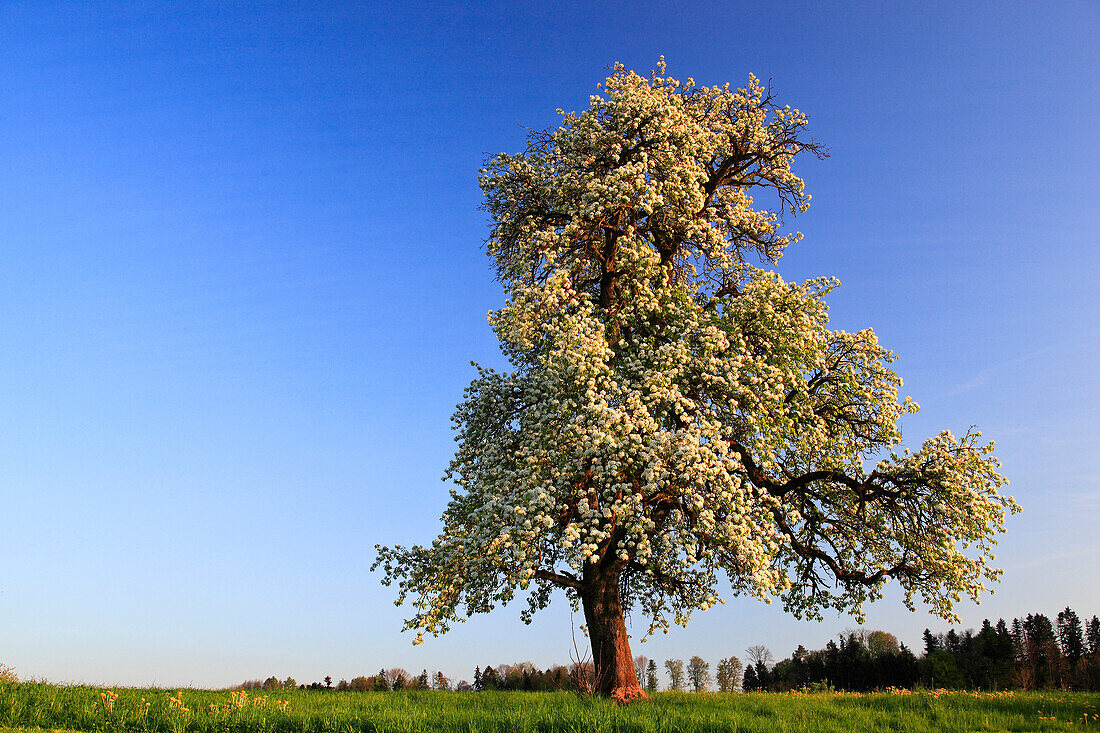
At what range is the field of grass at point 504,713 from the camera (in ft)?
43.2

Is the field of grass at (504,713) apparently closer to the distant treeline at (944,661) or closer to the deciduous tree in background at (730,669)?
the distant treeline at (944,661)

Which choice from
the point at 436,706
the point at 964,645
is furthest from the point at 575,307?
the point at 964,645

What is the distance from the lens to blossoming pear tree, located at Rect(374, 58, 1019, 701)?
17062 millimetres

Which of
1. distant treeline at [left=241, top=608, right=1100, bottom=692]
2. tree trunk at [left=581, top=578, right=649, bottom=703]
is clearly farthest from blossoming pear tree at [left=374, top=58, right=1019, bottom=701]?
distant treeline at [left=241, top=608, right=1100, bottom=692]

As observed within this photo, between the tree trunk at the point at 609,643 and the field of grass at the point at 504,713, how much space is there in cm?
101

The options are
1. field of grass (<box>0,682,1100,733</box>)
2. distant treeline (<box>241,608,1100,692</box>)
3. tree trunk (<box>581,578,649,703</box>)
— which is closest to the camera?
field of grass (<box>0,682,1100,733</box>)

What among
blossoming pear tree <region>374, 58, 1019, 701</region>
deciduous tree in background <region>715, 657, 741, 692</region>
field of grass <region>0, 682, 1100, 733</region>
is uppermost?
blossoming pear tree <region>374, 58, 1019, 701</region>

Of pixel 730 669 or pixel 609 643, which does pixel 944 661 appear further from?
pixel 609 643

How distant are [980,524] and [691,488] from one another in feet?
28.9

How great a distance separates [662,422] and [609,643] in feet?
19.4

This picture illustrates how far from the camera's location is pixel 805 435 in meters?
20.5

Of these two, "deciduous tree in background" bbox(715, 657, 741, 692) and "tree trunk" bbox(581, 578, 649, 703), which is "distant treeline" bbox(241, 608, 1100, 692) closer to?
"deciduous tree in background" bbox(715, 657, 741, 692)

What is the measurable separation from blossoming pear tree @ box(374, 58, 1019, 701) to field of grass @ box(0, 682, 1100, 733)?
2.61 m

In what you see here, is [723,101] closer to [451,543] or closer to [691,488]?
[691,488]
